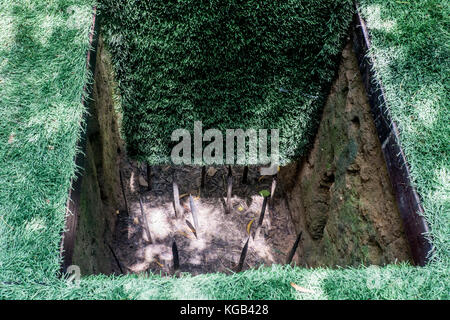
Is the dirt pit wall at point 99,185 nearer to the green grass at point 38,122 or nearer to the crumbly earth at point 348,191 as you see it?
the green grass at point 38,122

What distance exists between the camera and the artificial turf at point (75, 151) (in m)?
1.78

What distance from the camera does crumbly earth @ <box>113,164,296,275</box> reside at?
360cm

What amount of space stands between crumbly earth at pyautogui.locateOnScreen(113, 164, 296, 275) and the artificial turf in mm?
1392

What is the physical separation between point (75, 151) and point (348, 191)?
221 centimetres

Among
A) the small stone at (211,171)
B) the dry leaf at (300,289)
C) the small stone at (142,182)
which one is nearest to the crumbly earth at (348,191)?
the dry leaf at (300,289)

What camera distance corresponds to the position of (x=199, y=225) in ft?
12.7

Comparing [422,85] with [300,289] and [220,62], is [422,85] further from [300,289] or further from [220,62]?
[300,289]

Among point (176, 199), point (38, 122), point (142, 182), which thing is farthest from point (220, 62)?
point (142, 182)

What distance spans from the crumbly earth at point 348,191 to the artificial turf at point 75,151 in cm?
25

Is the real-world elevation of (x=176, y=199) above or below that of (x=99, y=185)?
below

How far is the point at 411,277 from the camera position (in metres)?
1.85

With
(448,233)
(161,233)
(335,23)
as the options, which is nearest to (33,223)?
(161,233)

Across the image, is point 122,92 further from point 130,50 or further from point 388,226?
point 388,226

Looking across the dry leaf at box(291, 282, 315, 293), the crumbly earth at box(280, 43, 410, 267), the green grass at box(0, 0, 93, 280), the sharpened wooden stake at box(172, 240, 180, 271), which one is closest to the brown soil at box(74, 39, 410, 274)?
the crumbly earth at box(280, 43, 410, 267)
